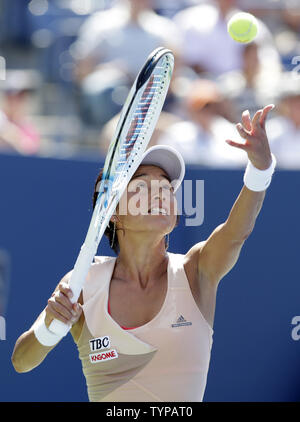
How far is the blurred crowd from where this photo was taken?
16.7 feet

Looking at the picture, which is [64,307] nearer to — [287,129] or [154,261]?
[154,261]

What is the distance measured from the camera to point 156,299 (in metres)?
2.67

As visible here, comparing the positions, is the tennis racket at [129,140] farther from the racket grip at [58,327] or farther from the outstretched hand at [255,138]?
the outstretched hand at [255,138]

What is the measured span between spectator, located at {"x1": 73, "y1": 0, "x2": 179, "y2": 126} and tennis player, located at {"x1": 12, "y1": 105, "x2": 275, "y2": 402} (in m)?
2.96

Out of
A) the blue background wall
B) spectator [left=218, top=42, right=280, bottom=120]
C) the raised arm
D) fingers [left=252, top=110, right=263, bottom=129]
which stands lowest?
the blue background wall

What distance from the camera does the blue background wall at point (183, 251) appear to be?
4156 millimetres

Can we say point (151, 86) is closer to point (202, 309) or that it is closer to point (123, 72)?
point (202, 309)

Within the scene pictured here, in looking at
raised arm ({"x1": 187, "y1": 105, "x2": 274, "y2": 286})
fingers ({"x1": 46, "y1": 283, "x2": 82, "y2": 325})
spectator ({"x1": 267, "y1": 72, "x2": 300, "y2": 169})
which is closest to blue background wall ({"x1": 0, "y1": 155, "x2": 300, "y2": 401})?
spectator ({"x1": 267, "y1": 72, "x2": 300, "y2": 169})

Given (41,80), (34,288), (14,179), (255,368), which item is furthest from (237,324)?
(41,80)

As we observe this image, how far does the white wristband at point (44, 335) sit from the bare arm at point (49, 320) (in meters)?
0.02

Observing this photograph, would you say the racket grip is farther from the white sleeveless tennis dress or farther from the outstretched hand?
the outstretched hand

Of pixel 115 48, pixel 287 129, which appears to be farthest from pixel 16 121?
pixel 287 129

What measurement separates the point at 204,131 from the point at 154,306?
2.61 meters

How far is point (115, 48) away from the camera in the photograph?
5.85 metres
